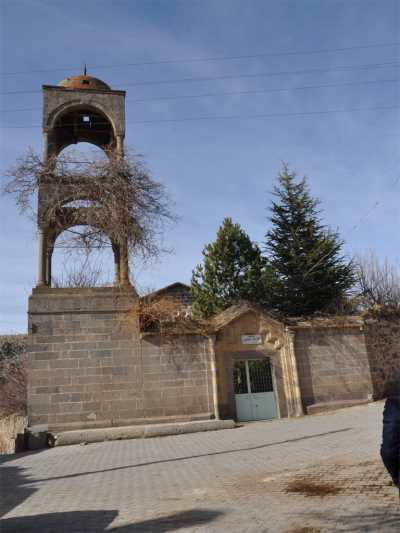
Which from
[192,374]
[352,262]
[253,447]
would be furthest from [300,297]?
[253,447]

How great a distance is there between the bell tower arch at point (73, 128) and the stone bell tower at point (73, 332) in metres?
0.03

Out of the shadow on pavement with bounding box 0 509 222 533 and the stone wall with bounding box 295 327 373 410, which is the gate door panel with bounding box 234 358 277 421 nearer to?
the stone wall with bounding box 295 327 373 410

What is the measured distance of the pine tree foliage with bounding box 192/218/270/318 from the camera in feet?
74.5

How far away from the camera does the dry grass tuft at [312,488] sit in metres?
5.63

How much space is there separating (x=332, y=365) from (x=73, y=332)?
8.89 meters


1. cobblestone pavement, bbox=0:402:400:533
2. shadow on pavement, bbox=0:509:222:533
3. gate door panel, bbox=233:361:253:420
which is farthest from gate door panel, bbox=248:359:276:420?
shadow on pavement, bbox=0:509:222:533

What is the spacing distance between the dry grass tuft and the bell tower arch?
31.2 ft

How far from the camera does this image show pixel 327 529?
4281mm

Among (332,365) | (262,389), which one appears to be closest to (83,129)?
(262,389)

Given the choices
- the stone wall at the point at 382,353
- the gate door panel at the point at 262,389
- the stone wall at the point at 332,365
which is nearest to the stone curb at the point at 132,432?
the gate door panel at the point at 262,389

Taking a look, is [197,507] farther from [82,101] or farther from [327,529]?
[82,101]

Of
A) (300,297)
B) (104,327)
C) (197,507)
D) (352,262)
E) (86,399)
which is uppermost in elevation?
(352,262)

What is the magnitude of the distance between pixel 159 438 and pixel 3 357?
14745 mm

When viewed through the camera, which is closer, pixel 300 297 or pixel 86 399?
pixel 86 399
